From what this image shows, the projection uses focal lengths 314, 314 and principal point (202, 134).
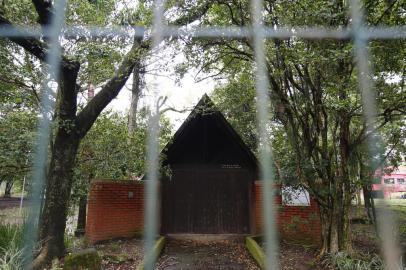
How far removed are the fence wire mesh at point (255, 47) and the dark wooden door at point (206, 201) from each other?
3.91 meters

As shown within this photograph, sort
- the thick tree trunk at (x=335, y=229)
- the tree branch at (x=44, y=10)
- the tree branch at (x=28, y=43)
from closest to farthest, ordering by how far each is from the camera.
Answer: the tree branch at (x=28, y=43), the tree branch at (x=44, y=10), the thick tree trunk at (x=335, y=229)

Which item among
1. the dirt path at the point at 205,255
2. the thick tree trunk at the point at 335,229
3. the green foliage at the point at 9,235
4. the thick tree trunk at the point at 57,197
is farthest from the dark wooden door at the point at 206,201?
the green foliage at the point at 9,235

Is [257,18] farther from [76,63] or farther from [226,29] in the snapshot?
[76,63]

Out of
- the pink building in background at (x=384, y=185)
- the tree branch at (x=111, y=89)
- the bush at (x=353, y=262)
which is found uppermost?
the tree branch at (x=111, y=89)

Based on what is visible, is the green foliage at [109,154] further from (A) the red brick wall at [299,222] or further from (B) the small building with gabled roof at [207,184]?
(A) the red brick wall at [299,222]

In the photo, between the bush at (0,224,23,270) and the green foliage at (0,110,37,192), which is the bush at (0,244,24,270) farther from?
the green foliage at (0,110,37,192)

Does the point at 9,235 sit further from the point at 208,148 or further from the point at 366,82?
the point at 208,148

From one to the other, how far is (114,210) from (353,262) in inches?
233

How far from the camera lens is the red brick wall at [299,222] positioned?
7.77m

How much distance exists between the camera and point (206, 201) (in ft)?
33.4

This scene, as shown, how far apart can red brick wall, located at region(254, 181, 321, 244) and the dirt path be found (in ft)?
3.94

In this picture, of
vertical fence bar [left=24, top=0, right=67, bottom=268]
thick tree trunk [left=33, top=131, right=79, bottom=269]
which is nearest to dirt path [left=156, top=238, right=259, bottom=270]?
thick tree trunk [left=33, top=131, right=79, bottom=269]

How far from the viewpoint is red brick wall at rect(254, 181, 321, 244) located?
777 centimetres

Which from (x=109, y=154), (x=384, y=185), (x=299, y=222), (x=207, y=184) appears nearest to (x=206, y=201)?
(x=207, y=184)
